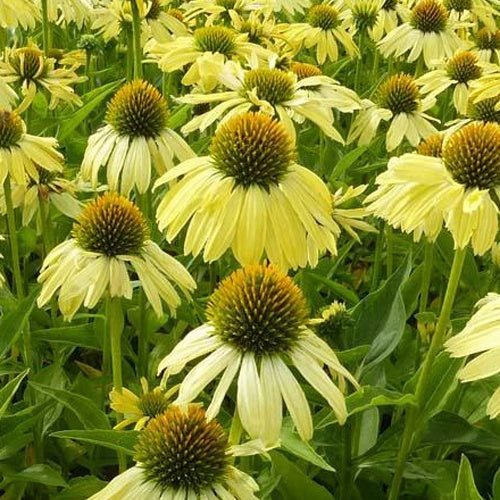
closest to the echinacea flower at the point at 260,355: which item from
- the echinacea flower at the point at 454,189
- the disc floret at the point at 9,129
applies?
the echinacea flower at the point at 454,189

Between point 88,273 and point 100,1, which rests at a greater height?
point 88,273

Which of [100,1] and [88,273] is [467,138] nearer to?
[88,273]

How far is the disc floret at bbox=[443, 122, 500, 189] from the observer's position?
122 centimetres

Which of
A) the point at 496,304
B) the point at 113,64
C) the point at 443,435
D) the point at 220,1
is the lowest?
the point at 113,64

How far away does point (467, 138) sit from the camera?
1.25 meters

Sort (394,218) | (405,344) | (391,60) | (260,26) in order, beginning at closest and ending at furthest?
(394,218) → (405,344) → (260,26) → (391,60)

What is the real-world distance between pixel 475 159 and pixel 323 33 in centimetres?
147

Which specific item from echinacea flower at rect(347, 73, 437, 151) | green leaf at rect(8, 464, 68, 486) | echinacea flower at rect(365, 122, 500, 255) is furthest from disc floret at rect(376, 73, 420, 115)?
green leaf at rect(8, 464, 68, 486)

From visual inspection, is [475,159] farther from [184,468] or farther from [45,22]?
[45,22]

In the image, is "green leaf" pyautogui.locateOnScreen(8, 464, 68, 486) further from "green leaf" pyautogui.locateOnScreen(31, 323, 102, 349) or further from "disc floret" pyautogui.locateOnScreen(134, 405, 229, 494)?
"disc floret" pyautogui.locateOnScreen(134, 405, 229, 494)

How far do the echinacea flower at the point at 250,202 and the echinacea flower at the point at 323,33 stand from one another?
4.40 ft

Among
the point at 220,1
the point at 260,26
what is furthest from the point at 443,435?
the point at 220,1

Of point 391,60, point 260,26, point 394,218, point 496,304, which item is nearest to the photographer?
point 496,304

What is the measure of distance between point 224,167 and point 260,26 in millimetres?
1105
